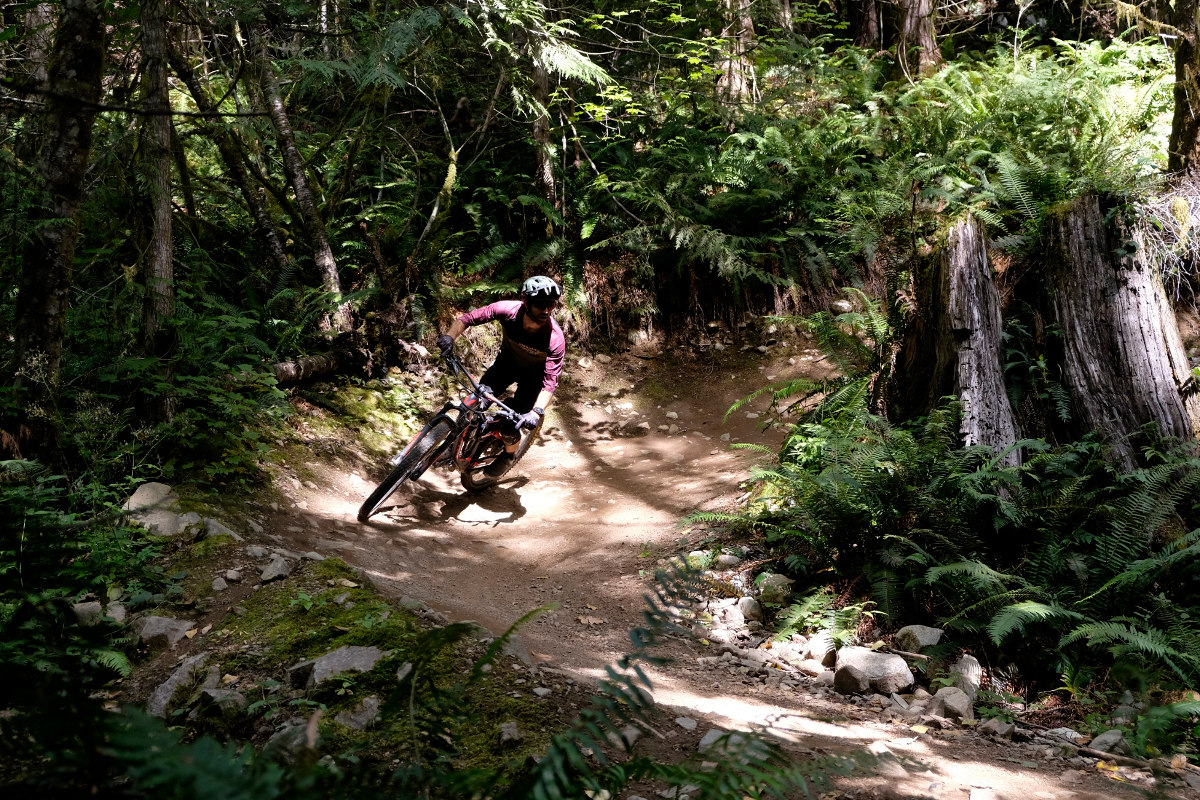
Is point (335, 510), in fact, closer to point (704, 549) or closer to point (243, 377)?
point (243, 377)

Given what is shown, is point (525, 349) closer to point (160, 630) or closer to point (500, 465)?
point (500, 465)

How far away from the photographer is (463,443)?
691 cm

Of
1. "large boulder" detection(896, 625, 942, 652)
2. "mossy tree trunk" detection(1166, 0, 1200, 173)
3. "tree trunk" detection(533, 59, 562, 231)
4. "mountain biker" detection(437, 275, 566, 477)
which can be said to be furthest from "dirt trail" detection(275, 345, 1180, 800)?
"mossy tree trunk" detection(1166, 0, 1200, 173)

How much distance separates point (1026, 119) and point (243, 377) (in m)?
9.99

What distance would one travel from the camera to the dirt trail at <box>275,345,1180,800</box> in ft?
10.3

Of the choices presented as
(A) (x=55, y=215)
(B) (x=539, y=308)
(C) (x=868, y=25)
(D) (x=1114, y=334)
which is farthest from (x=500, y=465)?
(C) (x=868, y=25)

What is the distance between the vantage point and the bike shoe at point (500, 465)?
7316mm

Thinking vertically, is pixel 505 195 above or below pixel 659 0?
below

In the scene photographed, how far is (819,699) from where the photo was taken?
4059mm

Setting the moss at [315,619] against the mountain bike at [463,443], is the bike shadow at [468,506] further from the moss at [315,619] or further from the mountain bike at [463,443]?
the moss at [315,619]

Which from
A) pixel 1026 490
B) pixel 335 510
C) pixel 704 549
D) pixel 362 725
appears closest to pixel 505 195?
pixel 335 510

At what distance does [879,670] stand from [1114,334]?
3576 mm

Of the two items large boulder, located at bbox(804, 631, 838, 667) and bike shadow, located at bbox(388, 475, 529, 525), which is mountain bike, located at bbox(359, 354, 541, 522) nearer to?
bike shadow, located at bbox(388, 475, 529, 525)

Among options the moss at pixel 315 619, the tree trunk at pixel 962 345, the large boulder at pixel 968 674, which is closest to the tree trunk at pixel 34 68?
the moss at pixel 315 619
